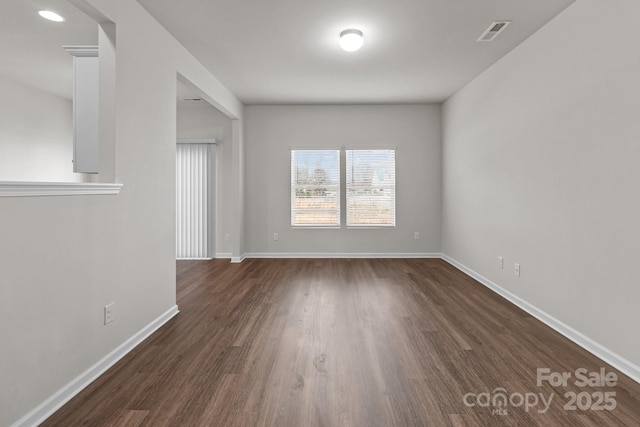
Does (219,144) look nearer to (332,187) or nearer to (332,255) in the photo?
(332,187)

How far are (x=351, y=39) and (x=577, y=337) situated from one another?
10.5 feet

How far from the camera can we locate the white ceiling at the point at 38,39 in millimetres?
2900

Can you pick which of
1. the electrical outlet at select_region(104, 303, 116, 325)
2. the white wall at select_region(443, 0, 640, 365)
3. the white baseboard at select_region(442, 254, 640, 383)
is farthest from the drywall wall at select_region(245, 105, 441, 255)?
the electrical outlet at select_region(104, 303, 116, 325)

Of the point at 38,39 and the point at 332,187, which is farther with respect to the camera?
the point at 332,187

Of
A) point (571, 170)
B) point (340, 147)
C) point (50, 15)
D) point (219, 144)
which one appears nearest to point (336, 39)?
point (571, 170)

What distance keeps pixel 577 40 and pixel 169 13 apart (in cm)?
331

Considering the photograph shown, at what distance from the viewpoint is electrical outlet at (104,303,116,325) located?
2.26 meters

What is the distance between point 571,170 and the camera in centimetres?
275

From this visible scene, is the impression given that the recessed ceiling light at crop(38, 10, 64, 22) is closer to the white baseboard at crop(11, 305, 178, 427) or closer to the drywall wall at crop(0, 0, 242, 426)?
the drywall wall at crop(0, 0, 242, 426)

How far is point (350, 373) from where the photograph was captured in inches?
85.4

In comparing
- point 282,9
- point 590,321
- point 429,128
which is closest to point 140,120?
point 282,9

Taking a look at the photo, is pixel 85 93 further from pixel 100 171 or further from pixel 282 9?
pixel 282 9

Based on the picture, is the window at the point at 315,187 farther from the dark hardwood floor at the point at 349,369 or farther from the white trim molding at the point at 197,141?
the dark hardwood floor at the point at 349,369

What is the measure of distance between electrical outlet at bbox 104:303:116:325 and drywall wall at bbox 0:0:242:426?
0.12 feet
